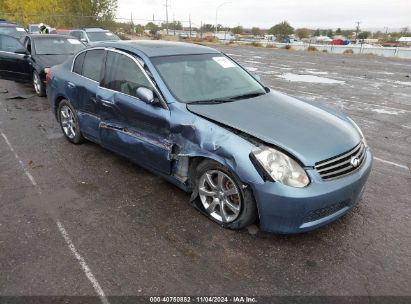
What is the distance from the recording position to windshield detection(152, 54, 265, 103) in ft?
13.2

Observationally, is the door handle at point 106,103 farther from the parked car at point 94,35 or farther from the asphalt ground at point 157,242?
the parked car at point 94,35

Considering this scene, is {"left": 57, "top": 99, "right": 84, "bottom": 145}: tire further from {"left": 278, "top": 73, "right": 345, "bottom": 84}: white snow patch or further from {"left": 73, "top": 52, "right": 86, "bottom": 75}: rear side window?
{"left": 278, "top": 73, "right": 345, "bottom": 84}: white snow patch

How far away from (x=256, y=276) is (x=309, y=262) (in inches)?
20.3

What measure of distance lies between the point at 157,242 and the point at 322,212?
1503mm

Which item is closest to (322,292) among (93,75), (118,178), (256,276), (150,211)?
(256,276)

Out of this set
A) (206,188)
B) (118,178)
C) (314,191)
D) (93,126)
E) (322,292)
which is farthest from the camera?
(93,126)

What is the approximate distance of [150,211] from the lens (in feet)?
12.6

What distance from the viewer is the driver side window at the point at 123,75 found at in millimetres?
4202

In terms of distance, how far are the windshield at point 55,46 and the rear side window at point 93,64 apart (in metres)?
5.00

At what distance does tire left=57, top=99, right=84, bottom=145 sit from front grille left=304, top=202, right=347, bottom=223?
12.4 ft

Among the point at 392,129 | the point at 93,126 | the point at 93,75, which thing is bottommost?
the point at 392,129

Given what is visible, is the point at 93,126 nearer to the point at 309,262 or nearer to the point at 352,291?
the point at 309,262

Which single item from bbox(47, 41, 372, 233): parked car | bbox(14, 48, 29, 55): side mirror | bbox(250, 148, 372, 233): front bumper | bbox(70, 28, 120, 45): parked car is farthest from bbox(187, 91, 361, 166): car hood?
bbox(70, 28, 120, 45): parked car

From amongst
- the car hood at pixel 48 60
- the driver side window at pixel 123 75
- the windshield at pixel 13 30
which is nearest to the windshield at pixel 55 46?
the car hood at pixel 48 60
